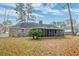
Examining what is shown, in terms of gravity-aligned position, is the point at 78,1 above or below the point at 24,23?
above

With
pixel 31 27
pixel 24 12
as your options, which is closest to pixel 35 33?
pixel 31 27

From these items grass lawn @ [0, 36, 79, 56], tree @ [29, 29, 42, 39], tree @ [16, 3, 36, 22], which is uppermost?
tree @ [16, 3, 36, 22]

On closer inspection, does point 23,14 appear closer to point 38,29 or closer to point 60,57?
point 38,29

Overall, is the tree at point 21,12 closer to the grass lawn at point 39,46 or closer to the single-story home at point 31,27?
the single-story home at point 31,27

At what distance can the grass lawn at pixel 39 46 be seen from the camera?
2133mm

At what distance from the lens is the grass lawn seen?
7.00 feet

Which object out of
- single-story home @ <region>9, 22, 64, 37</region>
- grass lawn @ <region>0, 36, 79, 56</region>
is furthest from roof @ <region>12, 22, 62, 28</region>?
grass lawn @ <region>0, 36, 79, 56</region>

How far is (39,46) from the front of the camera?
215cm

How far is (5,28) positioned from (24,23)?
0.64 ft

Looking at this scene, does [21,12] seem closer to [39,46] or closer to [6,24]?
[6,24]

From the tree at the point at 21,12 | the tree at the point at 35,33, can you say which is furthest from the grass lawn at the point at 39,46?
the tree at the point at 21,12

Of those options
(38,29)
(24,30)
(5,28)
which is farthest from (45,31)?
(5,28)

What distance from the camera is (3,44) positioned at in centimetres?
215

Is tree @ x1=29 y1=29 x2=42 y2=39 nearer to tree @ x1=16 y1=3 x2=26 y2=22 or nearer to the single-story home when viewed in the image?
the single-story home
